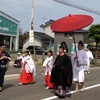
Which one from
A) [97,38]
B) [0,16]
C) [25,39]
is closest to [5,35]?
[0,16]

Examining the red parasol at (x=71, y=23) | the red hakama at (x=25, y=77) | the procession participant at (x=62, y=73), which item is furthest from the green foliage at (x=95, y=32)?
the procession participant at (x=62, y=73)

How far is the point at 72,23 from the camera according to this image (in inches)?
391

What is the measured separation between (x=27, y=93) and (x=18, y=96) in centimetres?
67

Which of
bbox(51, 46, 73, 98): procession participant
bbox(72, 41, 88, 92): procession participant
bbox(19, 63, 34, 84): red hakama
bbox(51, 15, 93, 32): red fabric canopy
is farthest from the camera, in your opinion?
bbox(19, 63, 34, 84): red hakama

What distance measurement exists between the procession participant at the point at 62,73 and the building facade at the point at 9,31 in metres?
29.5

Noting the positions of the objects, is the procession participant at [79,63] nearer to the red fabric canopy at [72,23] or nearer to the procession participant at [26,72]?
the red fabric canopy at [72,23]

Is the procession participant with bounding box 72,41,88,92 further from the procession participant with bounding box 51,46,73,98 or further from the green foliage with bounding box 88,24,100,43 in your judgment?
the green foliage with bounding box 88,24,100,43

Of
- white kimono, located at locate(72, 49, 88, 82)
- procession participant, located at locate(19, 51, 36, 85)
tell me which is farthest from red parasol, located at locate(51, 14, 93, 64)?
procession participant, located at locate(19, 51, 36, 85)

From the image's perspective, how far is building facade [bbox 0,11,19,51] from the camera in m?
39.4

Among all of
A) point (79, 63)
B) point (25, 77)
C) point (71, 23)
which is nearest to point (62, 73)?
point (79, 63)

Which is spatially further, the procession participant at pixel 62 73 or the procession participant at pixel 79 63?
the procession participant at pixel 79 63

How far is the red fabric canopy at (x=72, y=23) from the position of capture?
9.65m

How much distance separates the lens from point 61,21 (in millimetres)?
10297

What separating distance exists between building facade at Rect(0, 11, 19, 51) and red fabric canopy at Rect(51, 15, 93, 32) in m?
29.3
